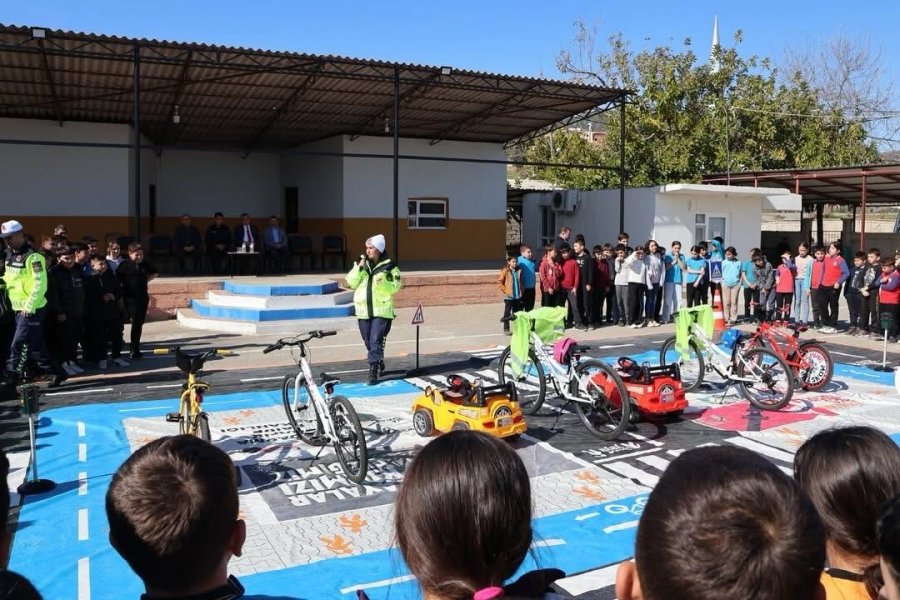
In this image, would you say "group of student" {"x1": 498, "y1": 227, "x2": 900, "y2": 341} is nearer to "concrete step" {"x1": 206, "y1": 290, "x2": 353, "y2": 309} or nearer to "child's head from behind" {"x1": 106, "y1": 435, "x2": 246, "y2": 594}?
"concrete step" {"x1": 206, "y1": 290, "x2": 353, "y2": 309}

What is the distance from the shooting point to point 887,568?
1.59m

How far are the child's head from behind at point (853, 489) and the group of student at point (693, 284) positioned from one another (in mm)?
12223

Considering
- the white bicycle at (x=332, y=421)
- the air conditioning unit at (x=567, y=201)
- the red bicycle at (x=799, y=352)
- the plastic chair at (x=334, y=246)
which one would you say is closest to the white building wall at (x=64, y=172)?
the plastic chair at (x=334, y=246)

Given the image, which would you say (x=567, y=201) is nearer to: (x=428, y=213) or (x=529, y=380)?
(x=428, y=213)

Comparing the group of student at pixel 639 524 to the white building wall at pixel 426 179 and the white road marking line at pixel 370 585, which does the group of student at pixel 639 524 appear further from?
the white building wall at pixel 426 179

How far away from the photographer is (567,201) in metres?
24.0

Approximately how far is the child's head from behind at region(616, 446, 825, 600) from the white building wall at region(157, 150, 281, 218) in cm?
2377

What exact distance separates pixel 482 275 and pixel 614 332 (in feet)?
17.3

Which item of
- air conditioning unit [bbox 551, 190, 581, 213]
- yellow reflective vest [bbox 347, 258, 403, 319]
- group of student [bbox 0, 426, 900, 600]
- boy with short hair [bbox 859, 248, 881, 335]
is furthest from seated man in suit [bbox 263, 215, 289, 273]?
group of student [bbox 0, 426, 900, 600]

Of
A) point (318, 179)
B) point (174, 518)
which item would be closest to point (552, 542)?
point (174, 518)

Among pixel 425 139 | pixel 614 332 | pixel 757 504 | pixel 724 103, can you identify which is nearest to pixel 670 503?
pixel 757 504

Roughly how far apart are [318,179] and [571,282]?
11449 millimetres

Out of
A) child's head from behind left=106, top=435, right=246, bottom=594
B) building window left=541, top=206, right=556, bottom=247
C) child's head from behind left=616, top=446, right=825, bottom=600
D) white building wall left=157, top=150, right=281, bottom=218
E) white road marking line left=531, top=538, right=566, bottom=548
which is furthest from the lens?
building window left=541, top=206, right=556, bottom=247

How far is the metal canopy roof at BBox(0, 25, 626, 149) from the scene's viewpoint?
1516 centimetres
